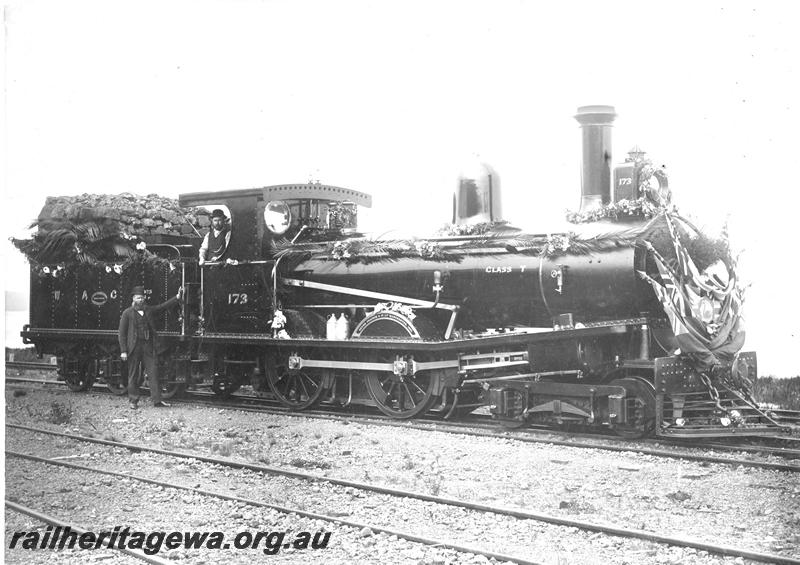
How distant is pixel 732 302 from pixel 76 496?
6.52m

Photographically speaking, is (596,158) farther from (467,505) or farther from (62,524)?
(62,524)

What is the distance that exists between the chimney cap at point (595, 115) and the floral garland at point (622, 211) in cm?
86

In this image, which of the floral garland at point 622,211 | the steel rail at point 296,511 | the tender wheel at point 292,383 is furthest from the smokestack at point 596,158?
the steel rail at point 296,511

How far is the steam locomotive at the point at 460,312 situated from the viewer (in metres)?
8.21

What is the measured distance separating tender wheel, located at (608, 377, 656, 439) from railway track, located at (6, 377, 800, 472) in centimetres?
11

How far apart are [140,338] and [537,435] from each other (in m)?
4.78

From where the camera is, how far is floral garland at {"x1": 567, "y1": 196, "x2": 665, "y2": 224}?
27.2 ft

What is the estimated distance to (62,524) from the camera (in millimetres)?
5523

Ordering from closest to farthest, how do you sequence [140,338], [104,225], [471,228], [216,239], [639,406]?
1. [639,406]
2. [104,225]
3. [471,228]
4. [140,338]
5. [216,239]

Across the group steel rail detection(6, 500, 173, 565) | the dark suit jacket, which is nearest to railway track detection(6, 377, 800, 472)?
the dark suit jacket

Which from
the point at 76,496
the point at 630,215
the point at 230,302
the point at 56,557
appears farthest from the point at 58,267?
the point at 630,215

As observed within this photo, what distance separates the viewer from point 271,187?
10.2 m

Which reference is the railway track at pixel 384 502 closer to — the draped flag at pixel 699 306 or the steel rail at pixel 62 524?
the steel rail at pixel 62 524

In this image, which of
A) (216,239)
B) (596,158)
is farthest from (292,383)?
(596,158)
